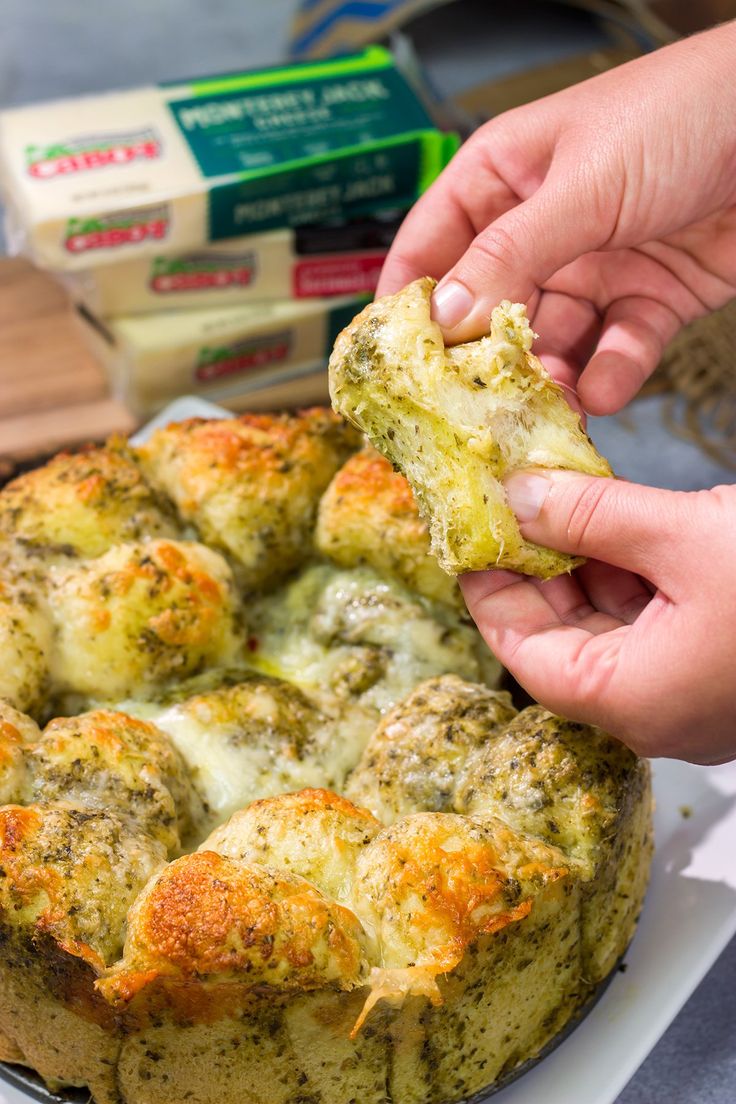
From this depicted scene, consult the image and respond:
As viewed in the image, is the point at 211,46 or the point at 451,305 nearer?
the point at 451,305

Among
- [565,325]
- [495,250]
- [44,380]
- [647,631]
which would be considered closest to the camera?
[647,631]

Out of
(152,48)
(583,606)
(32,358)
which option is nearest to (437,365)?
(583,606)

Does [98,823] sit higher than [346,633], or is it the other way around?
[98,823]

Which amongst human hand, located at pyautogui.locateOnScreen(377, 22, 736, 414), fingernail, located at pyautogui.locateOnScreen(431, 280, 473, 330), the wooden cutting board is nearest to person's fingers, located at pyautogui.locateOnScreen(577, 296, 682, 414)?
human hand, located at pyautogui.locateOnScreen(377, 22, 736, 414)

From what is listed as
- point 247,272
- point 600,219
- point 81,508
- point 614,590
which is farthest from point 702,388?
point 81,508

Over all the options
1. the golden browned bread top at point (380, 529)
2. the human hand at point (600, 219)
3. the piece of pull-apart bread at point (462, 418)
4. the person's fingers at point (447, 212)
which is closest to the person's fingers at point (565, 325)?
the human hand at point (600, 219)

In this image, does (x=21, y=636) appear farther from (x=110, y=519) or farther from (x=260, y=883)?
(x=260, y=883)

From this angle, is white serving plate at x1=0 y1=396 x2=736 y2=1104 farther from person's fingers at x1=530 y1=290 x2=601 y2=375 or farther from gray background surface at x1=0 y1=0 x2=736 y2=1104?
gray background surface at x1=0 y1=0 x2=736 y2=1104

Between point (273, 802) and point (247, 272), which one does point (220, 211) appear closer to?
point (247, 272)
